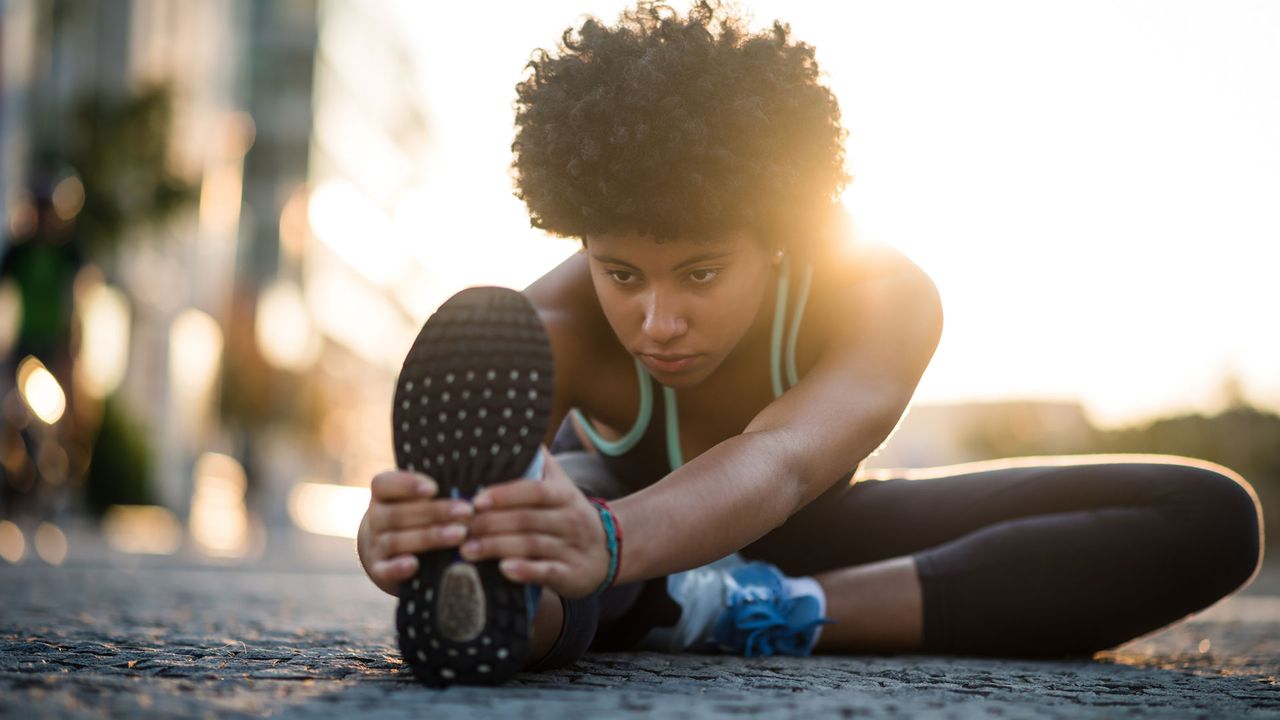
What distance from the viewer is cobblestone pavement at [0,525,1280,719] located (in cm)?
144

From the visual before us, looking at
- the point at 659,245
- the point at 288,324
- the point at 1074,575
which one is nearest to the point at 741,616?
the point at 1074,575

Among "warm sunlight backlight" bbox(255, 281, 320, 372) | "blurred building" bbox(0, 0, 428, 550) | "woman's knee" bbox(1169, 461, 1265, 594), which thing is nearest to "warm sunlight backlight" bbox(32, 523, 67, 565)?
"blurred building" bbox(0, 0, 428, 550)

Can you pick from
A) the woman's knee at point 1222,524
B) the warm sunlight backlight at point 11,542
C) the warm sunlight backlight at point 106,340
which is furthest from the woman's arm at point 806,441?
the warm sunlight backlight at point 106,340

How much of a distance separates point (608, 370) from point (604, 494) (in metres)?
0.25

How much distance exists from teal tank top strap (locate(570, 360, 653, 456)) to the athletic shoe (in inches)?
11.3

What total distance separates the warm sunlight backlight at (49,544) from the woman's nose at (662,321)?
191 inches

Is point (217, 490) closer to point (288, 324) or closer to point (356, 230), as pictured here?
point (288, 324)

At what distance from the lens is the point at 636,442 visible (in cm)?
243

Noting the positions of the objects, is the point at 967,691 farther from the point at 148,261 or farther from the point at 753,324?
the point at 148,261

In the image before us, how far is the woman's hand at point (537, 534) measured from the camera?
4.74 ft

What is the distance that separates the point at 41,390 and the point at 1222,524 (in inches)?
260

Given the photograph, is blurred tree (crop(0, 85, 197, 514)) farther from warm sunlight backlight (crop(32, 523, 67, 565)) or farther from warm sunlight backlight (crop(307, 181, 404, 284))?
warm sunlight backlight (crop(307, 181, 404, 284))

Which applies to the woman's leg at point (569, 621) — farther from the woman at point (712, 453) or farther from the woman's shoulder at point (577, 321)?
the woman's shoulder at point (577, 321)

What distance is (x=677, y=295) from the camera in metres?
1.98
